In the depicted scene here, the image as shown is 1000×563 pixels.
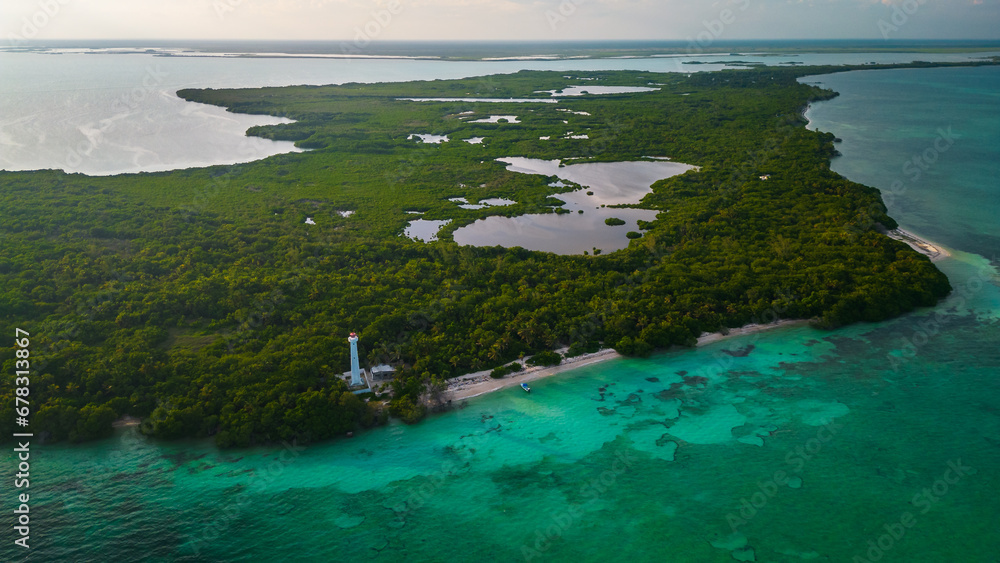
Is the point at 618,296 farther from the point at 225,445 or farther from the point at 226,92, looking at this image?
the point at 226,92

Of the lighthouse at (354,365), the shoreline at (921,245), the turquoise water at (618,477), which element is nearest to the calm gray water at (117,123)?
the lighthouse at (354,365)

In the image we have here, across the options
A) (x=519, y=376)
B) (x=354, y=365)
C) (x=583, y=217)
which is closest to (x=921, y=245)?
(x=583, y=217)

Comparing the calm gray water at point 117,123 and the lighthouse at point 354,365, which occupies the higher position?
the calm gray water at point 117,123

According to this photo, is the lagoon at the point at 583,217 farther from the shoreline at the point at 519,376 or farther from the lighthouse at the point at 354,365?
the lighthouse at the point at 354,365

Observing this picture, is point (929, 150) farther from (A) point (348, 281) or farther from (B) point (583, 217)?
(A) point (348, 281)

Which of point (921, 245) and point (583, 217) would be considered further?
point (583, 217)

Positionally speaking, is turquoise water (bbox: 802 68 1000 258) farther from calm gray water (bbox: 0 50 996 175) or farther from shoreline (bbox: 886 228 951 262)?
calm gray water (bbox: 0 50 996 175)

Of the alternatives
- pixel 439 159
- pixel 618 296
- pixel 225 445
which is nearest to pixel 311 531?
pixel 225 445
